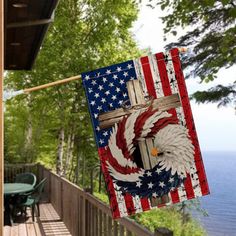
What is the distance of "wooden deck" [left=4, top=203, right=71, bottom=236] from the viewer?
694 centimetres

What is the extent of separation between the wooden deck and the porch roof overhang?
3.12 metres

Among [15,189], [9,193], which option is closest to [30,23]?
[9,193]

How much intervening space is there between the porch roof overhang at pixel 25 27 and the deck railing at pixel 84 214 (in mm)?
2222

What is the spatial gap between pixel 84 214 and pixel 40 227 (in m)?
2.48

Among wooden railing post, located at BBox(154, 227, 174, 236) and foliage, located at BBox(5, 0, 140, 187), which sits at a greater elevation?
foliage, located at BBox(5, 0, 140, 187)

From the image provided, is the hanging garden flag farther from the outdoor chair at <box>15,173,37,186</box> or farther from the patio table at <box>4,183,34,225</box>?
the outdoor chair at <box>15,173,37,186</box>

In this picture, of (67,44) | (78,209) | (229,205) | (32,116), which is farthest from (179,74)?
(229,205)

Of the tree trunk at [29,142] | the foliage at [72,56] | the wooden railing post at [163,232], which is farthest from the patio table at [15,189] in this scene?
the tree trunk at [29,142]

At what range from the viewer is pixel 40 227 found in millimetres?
7414

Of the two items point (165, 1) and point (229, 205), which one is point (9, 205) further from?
point (229, 205)

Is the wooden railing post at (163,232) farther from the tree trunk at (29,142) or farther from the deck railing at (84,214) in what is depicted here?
the tree trunk at (29,142)

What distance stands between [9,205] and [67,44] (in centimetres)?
875

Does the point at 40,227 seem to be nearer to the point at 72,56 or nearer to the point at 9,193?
the point at 9,193

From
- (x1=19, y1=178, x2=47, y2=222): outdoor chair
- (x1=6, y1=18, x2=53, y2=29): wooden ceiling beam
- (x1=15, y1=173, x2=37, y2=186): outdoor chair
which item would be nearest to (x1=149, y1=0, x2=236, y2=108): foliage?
(x1=6, y1=18, x2=53, y2=29): wooden ceiling beam
